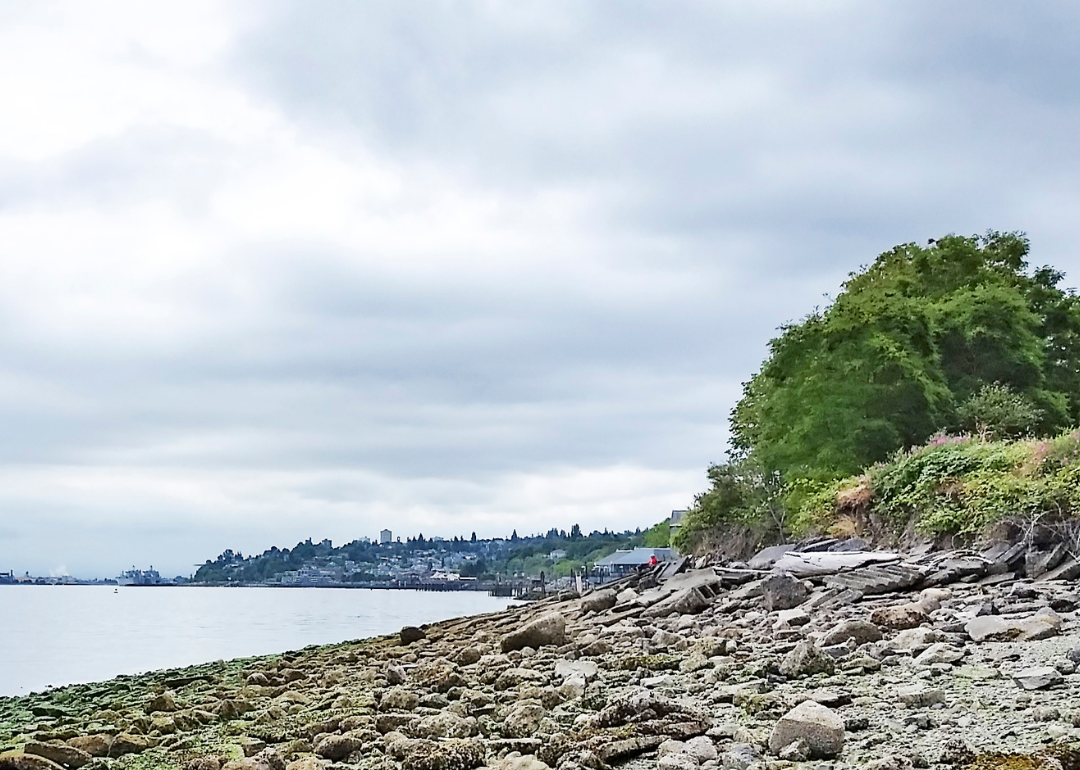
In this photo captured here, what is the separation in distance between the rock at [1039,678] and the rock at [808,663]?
1268 mm

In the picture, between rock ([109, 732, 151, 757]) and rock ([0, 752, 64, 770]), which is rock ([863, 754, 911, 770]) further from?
rock ([109, 732, 151, 757])

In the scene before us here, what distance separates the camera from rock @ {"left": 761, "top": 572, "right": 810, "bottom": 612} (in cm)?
1137

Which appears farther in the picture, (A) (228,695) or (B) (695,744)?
(A) (228,695)

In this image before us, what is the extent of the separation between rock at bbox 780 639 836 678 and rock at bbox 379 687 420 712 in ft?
10.1

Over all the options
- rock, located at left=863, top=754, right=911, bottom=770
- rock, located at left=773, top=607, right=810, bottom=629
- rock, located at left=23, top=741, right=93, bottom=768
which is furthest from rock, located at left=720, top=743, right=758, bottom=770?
rock, located at left=23, top=741, right=93, bottom=768

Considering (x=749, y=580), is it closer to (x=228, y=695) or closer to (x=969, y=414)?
(x=228, y=695)

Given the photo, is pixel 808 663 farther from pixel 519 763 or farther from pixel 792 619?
pixel 792 619

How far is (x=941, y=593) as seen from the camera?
9.74 metres

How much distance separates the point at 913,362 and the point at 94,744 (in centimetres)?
1981

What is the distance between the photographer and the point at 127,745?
8180 mm

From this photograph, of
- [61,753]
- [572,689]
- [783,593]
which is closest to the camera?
[572,689]

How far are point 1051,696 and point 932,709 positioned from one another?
542mm

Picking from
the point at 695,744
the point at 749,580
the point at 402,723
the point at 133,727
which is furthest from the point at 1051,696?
the point at 749,580

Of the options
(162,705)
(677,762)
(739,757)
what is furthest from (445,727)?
(162,705)
